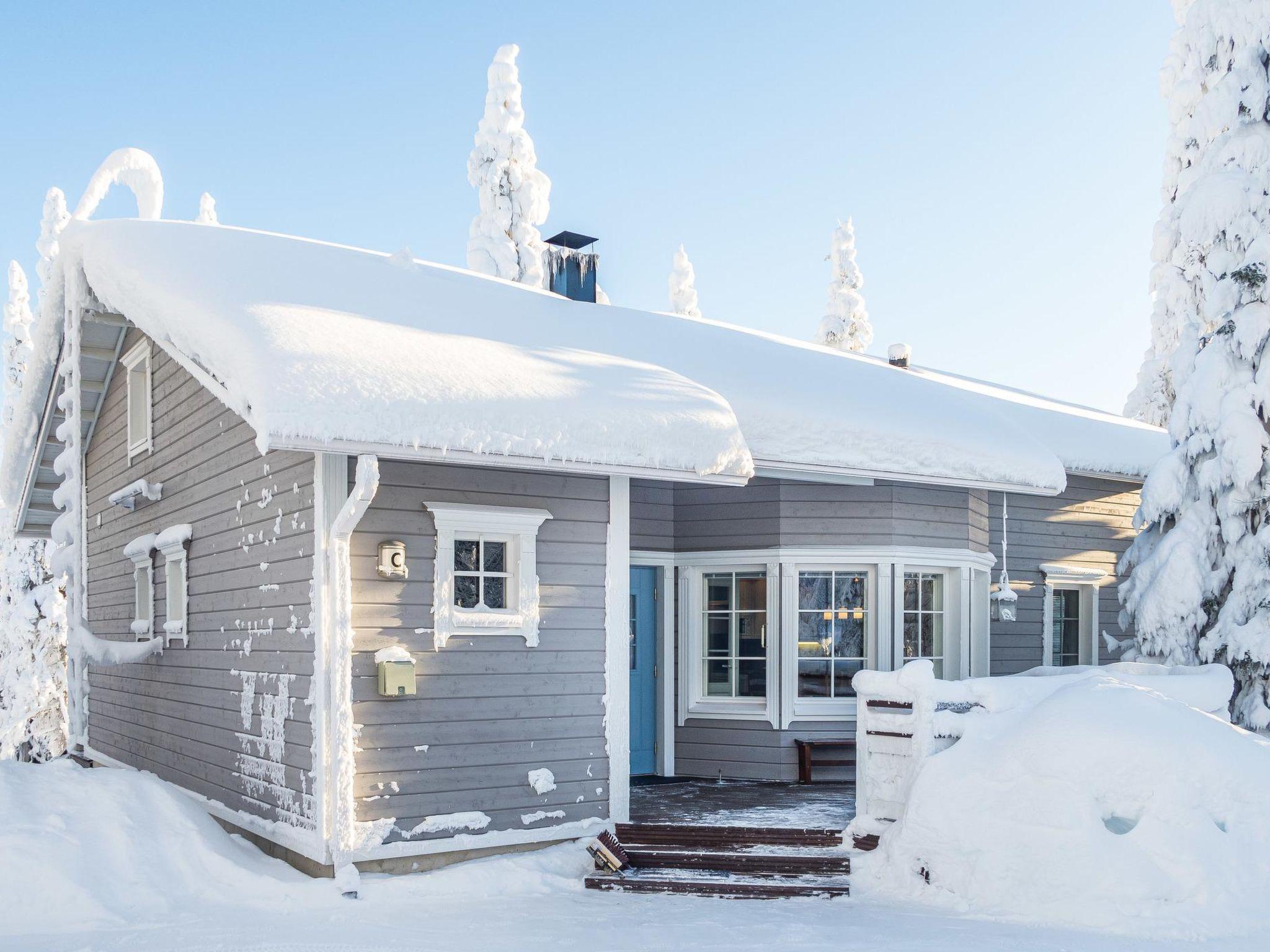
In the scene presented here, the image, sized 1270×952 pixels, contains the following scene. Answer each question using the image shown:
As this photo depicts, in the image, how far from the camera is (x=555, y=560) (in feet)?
24.6

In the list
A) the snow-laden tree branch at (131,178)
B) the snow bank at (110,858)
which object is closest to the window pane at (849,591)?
→ the snow bank at (110,858)

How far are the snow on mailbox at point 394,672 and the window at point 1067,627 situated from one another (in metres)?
7.93

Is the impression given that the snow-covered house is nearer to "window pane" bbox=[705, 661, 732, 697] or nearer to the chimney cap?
"window pane" bbox=[705, 661, 732, 697]

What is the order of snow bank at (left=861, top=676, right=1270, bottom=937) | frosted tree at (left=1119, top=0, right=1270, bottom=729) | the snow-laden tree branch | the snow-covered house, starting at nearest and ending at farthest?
1. snow bank at (left=861, top=676, right=1270, bottom=937)
2. the snow-covered house
3. frosted tree at (left=1119, top=0, right=1270, bottom=729)
4. the snow-laden tree branch

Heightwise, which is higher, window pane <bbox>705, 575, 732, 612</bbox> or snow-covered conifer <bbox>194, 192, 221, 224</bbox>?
snow-covered conifer <bbox>194, 192, 221, 224</bbox>

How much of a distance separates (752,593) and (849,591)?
848mm

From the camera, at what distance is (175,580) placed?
927 cm

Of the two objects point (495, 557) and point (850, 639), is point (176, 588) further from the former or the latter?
point (850, 639)

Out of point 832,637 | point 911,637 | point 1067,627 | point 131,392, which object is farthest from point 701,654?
point 131,392

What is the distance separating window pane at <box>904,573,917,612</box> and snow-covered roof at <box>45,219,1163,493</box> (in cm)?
102

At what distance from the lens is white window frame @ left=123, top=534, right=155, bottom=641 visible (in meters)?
9.72

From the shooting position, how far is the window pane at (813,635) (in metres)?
9.72

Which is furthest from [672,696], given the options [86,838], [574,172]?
[574,172]

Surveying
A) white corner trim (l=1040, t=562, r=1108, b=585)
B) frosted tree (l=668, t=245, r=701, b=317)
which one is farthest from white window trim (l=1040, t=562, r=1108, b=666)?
frosted tree (l=668, t=245, r=701, b=317)
